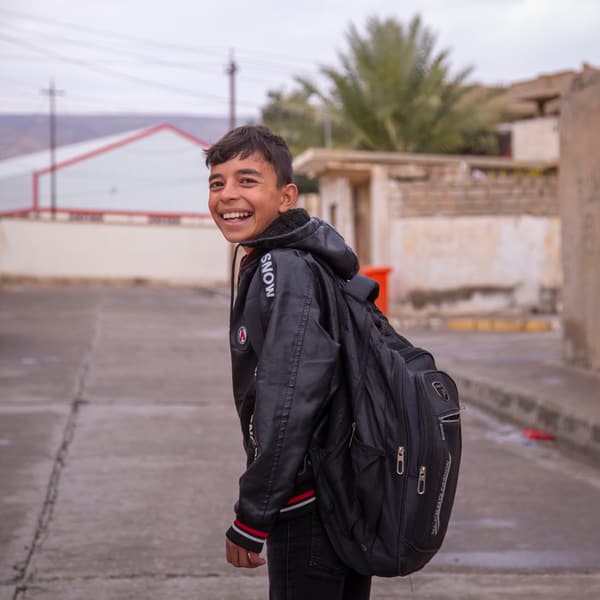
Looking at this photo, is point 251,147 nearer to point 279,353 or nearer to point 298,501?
point 279,353

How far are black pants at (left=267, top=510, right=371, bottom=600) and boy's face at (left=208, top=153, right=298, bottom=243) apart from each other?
68cm

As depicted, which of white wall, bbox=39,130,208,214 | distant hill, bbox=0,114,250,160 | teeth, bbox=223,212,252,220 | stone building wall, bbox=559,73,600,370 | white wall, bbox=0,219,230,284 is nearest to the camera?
teeth, bbox=223,212,252,220

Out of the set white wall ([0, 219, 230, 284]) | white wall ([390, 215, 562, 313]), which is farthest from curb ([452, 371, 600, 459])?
white wall ([0, 219, 230, 284])

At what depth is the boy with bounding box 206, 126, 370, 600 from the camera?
223 centimetres

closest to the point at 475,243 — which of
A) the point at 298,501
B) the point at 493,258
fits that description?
the point at 493,258

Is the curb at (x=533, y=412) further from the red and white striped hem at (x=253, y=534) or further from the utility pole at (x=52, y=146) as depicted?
the utility pole at (x=52, y=146)

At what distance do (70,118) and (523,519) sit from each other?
6387cm

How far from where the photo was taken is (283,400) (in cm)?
223

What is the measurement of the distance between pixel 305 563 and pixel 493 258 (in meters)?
17.4

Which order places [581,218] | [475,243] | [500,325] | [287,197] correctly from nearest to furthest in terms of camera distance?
[287,197], [581,218], [500,325], [475,243]

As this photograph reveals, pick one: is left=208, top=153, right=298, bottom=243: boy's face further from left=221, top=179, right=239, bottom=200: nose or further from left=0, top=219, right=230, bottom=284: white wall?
left=0, top=219, right=230, bottom=284: white wall

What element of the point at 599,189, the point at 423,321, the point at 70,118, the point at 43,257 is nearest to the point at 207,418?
the point at 599,189

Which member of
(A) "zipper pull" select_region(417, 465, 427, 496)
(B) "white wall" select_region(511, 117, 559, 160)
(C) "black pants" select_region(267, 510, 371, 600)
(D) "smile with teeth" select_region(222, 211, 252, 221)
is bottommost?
(C) "black pants" select_region(267, 510, 371, 600)

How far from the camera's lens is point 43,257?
146ft
